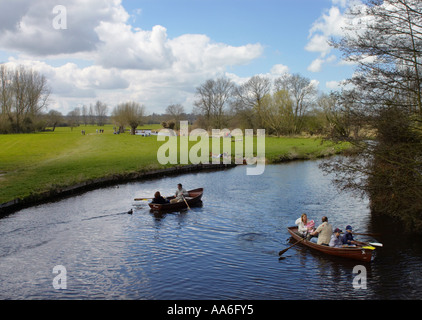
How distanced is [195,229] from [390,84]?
10.5 metres

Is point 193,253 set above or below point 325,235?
below

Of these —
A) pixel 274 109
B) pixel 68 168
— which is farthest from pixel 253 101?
pixel 68 168

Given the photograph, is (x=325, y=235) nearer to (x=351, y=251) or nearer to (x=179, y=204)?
(x=351, y=251)

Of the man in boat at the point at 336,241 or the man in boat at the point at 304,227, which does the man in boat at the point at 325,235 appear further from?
the man in boat at the point at 304,227

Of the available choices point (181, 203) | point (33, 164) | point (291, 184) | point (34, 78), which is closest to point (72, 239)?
point (181, 203)

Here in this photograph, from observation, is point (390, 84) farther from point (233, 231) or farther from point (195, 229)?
point (195, 229)

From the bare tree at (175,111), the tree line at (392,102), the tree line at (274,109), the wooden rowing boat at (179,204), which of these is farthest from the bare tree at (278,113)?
the tree line at (392,102)

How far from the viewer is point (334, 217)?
62.4 feet

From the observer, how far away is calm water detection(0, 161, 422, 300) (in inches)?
440

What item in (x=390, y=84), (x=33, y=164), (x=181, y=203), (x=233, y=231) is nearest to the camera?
(x=390, y=84)

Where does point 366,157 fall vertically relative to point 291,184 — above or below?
above

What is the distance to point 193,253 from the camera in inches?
564

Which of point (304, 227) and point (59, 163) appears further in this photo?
point (59, 163)
